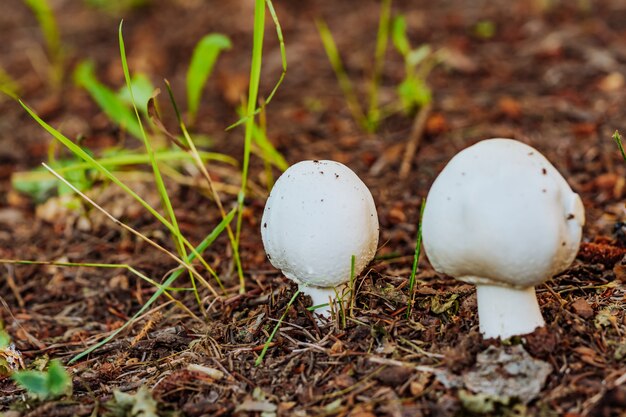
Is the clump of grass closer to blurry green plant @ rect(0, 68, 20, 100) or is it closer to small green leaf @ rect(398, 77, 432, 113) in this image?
small green leaf @ rect(398, 77, 432, 113)

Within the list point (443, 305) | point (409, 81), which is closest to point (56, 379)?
point (443, 305)

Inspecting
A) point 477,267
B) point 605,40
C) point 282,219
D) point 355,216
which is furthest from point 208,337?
point 605,40

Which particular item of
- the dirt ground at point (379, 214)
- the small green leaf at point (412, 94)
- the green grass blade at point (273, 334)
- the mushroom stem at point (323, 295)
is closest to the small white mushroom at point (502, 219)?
the dirt ground at point (379, 214)

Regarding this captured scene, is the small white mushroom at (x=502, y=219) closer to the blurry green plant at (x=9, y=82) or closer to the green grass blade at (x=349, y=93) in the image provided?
the green grass blade at (x=349, y=93)

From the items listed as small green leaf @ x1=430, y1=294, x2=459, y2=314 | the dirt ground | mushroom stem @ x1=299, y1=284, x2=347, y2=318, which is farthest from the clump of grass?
small green leaf @ x1=430, y1=294, x2=459, y2=314

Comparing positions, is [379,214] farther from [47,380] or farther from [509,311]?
[47,380]
